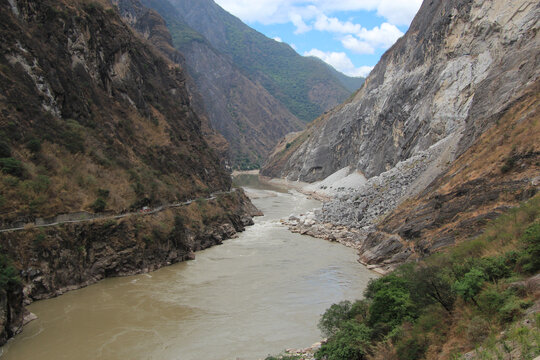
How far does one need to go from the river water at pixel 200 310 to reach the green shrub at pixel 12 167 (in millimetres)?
7602

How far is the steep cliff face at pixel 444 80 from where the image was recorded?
30.9 m

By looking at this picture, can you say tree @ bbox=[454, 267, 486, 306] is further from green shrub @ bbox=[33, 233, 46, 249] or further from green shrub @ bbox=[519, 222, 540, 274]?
green shrub @ bbox=[33, 233, 46, 249]

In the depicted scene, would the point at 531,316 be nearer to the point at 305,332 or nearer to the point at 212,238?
the point at 305,332

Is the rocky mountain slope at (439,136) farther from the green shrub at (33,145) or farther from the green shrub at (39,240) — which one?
the green shrub at (33,145)

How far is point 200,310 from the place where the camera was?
2081 centimetres

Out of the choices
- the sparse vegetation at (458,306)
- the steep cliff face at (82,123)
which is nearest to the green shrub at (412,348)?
the sparse vegetation at (458,306)

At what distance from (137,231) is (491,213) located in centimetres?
2255

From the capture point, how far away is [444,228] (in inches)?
930

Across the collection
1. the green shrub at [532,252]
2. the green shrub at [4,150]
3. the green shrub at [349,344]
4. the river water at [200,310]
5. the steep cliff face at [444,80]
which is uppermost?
the steep cliff face at [444,80]

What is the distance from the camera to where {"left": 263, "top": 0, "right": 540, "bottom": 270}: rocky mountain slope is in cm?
2258

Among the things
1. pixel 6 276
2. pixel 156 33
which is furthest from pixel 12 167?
pixel 156 33

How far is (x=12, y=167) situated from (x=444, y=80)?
4855 cm

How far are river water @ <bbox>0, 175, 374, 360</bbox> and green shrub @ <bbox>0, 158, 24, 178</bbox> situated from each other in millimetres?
7602

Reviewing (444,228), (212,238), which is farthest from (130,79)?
(444,228)
